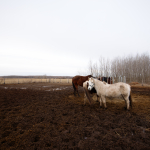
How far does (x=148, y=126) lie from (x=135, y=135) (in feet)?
2.97

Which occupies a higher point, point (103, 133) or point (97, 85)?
point (97, 85)

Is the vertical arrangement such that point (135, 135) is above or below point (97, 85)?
below

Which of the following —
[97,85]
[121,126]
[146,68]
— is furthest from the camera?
[146,68]

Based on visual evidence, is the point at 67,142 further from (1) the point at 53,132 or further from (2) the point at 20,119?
(2) the point at 20,119

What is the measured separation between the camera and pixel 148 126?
9.91 feet

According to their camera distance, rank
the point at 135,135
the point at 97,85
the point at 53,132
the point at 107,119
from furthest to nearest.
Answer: the point at 97,85
the point at 107,119
the point at 53,132
the point at 135,135

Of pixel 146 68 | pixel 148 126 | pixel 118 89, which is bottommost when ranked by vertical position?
pixel 148 126

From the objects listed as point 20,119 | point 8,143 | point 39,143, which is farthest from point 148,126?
point 20,119

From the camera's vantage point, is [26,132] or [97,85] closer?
[26,132]

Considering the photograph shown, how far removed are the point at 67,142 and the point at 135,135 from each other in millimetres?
1830

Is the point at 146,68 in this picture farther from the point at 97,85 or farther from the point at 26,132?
the point at 26,132

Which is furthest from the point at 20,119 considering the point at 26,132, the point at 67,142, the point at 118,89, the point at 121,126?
the point at 118,89

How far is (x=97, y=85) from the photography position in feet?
15.8

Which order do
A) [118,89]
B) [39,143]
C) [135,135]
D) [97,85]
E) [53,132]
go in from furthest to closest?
[97,85]
[118,89]
[53,132]
[135,135]
[39,143]
